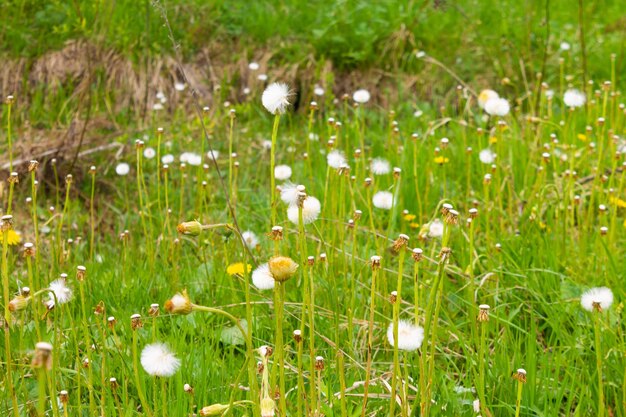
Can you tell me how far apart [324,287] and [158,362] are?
36.2 inches

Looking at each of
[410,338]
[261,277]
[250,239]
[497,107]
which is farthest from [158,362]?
[497,107]

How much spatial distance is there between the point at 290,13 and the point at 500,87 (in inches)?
51.2

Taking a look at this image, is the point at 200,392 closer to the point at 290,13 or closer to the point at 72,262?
the point at 72,262

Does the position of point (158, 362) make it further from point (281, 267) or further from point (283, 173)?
point (283, 173)

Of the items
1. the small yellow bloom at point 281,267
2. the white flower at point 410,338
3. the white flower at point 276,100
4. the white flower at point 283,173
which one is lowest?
the white flower at point 283,173

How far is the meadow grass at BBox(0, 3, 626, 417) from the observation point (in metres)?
1.70

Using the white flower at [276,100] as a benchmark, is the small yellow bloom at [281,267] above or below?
below

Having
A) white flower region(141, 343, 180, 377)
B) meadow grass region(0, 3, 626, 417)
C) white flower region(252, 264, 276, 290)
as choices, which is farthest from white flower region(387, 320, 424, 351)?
white flower region(141, 343, 180, 377)

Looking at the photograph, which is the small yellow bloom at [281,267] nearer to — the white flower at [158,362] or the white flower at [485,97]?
the white flower at [158,362]

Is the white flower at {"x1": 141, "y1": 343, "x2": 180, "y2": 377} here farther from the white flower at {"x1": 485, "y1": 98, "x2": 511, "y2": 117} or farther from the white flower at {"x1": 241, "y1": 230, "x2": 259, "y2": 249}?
the white flower at {"x1": 485, "y1": 98, "x2": 511, "y2": 117}

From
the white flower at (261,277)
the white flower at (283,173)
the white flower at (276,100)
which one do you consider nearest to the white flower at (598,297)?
the white flower at (261,277)

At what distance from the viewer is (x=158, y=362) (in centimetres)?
163

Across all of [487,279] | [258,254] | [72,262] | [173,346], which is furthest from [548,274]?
[72,262]

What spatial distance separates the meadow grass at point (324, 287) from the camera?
5.58 feet
